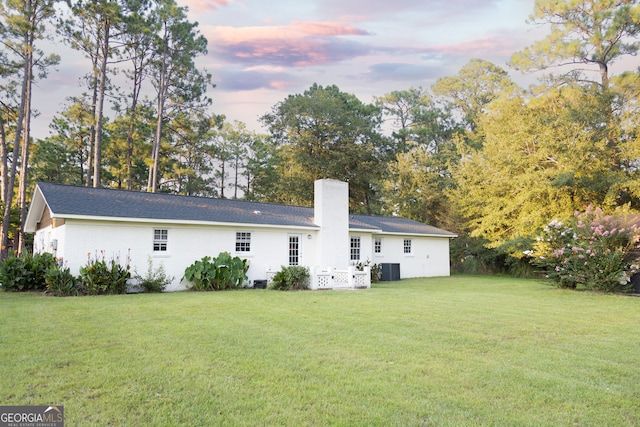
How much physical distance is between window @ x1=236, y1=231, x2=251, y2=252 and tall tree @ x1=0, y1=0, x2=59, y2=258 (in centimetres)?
1282

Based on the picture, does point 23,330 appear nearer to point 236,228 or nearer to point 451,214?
point 236,228

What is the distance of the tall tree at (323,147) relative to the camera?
35.9 meters

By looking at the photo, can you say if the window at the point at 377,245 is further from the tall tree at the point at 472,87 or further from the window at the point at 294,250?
the tall tree at the point at 472,87

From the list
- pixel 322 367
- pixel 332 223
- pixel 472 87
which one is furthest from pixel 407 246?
pixel 472 87

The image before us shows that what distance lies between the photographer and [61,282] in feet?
41.8

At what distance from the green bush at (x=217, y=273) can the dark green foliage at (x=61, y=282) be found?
3.61m

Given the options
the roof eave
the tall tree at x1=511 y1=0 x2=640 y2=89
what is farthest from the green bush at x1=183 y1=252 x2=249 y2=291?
the tall tree at x1=511 y1=0 x2=640 y2=89

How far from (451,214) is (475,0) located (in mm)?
18961

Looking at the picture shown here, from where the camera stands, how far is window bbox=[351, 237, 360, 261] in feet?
67.4

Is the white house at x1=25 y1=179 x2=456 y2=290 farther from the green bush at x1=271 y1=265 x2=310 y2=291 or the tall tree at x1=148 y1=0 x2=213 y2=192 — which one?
the tall tree at x1=148 y1=0 x2=213 y2=192

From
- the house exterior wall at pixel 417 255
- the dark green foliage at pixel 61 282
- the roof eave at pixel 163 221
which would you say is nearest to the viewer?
the dark green foliage at pixel 61 282

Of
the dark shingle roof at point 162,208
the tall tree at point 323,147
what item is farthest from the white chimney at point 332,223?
the tall tree at point 323,147

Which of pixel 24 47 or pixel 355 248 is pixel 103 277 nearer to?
pixel 355 248

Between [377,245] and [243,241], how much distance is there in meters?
8.03
